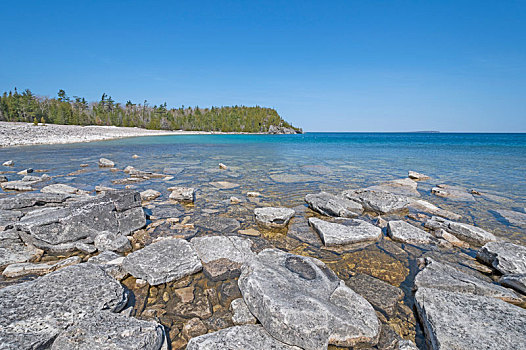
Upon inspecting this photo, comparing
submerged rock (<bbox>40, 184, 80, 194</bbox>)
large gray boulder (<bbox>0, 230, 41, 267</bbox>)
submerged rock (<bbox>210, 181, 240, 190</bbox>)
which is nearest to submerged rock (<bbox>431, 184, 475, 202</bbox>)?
submerged rock (<bbox>210, 181, 240, 190</bbox>)

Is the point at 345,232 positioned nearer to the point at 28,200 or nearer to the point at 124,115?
the point at 28,200

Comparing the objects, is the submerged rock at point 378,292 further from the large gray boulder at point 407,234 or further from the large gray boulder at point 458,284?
the large gray boulder at point 407,234

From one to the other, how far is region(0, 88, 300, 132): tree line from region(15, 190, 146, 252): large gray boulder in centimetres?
8229

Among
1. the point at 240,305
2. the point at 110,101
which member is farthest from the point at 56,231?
the point at 110,101

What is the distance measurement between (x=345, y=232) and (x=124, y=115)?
135 m

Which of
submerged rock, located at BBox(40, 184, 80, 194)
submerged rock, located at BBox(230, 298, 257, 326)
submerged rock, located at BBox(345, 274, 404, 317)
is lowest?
submerged rock, located at BBox(345, 274, 404, 317)

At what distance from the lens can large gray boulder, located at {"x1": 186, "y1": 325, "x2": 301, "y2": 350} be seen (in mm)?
2590

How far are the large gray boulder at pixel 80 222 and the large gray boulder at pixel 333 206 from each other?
17.4 ft

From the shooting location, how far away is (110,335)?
2.47 meters

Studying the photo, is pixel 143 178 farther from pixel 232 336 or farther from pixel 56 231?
pixel 232 336

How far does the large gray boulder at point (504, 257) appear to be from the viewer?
14.2 ft

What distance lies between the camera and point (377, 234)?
5.76 metres

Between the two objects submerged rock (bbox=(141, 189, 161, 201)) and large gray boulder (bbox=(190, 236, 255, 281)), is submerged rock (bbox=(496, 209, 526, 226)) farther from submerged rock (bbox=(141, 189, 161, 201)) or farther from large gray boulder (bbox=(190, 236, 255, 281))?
submerged rock (bbox=(141, 189, 161, 201))

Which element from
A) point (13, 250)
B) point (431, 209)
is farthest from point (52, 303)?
point (431, 209)
